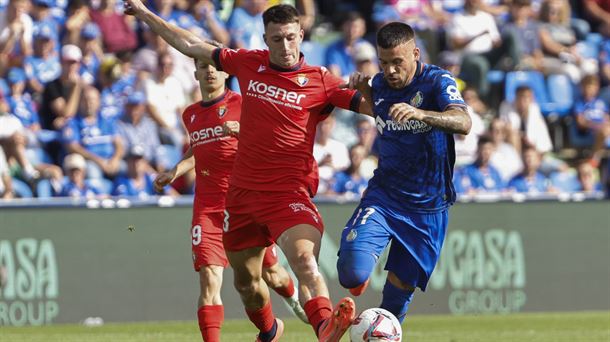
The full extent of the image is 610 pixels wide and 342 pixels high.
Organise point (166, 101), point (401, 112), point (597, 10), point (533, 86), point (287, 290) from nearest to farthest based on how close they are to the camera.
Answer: point (401, 112) → point (287, 290) → point (166, 101) → point (533, 86) → point (597, 10)

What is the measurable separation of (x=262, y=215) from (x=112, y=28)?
9422 millimetres

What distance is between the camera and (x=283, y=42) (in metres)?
9.41

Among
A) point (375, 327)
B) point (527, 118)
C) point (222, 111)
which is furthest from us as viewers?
point (527, 118)

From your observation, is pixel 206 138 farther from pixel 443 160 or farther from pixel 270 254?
pixel 443 160

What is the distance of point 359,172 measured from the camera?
674 inches

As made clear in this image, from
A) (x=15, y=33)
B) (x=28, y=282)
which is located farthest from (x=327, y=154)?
(x=15, y=33)

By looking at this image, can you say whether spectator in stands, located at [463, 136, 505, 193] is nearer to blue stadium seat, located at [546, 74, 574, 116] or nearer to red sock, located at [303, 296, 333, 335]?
blue stadium seat, located at [546, 74, 574, 116]

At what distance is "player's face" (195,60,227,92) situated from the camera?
37.0ft

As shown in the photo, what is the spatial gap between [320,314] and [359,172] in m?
8.29

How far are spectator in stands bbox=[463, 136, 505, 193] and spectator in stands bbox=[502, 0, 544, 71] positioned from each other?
289 centimetres

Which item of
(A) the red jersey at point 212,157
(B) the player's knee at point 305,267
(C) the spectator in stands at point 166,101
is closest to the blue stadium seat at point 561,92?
(C) the spectator in stands at point 166,101

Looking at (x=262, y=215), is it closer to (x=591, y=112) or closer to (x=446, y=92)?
(x=446, y=92)

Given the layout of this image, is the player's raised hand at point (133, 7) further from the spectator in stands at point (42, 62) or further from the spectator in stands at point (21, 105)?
the spectator in stands at point (42, 62)

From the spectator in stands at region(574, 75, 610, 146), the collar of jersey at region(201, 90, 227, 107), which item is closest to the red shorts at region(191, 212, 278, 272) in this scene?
the collar of jersey at region(201, 90, 227, 107)
